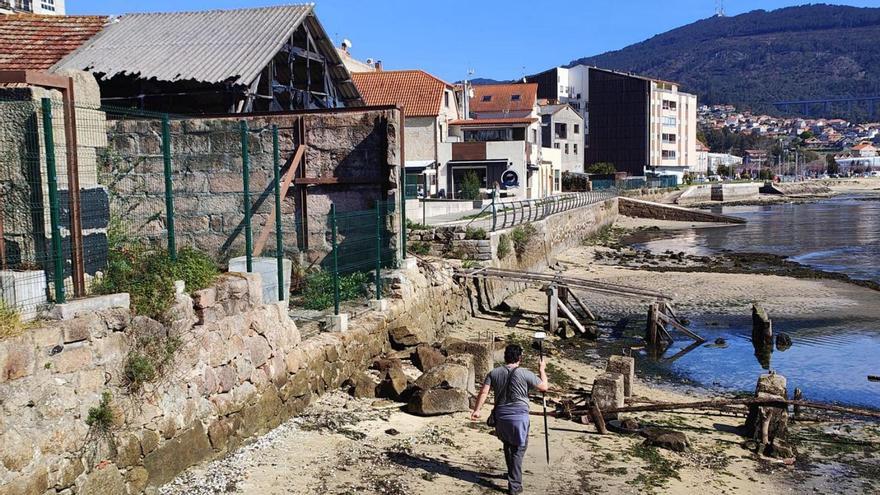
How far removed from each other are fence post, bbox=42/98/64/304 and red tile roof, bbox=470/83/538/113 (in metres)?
60.4

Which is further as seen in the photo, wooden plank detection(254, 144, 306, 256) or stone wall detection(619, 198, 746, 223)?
stone wall detection(619, 198, 746, 223)

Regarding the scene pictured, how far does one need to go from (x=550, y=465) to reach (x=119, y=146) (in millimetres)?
9037

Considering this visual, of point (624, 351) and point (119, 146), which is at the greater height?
point (119, 146)

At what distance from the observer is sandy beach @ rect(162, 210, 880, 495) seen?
8.38m

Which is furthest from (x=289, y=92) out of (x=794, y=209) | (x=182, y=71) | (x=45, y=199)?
(x=794, y=209)

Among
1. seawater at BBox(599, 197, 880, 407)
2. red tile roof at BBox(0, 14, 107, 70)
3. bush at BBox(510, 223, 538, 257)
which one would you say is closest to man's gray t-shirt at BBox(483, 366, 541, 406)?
seawater at BBox(599, 197, 880, 407)

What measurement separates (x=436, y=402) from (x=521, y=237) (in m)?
16.4

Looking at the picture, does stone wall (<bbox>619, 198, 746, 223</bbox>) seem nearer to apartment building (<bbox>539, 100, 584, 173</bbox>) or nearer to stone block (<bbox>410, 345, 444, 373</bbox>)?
apartment building (<bbox>539, 100, 584, 173</bbox>)

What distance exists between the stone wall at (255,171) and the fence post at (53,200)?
17.3 feet

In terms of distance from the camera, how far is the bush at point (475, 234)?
22016mm

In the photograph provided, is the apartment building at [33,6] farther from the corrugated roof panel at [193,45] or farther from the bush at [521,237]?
the bush at [521,237]

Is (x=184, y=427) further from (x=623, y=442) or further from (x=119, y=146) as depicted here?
(x=119, y=146)

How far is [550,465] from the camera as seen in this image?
9.44 m

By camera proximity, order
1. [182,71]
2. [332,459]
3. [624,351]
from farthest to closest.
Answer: [624,351], [182,71], [332,459]
